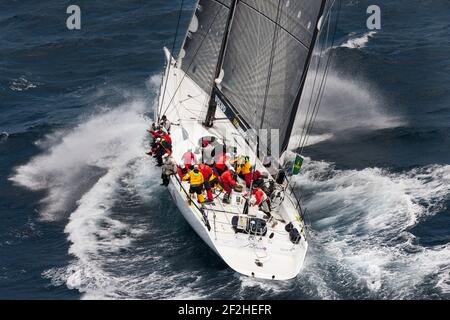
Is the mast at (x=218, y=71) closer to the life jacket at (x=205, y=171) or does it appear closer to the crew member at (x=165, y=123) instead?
the crew member at (x=165, y=123)

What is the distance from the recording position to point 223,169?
2452cm

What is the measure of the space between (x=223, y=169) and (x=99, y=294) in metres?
6.54

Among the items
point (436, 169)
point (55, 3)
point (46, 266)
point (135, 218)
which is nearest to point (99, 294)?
point (46, 266)

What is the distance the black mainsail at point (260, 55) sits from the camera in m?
22.8

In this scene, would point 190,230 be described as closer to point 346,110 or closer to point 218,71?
point 218,71

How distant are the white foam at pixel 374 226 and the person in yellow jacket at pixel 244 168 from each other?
2.61 m

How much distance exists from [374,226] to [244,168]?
502cm

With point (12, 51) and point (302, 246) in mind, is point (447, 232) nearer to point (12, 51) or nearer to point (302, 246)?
point (302, 246)

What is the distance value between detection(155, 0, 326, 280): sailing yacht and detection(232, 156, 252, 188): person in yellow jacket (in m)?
0.32

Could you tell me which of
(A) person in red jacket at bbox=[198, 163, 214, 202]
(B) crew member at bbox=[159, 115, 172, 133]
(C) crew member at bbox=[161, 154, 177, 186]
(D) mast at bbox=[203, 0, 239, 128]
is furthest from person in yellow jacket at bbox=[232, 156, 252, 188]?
(B) crew member at bbox=[159, 115, 172, 133]

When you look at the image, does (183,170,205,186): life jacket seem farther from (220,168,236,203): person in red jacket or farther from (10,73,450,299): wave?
(10,73,450,299): wave

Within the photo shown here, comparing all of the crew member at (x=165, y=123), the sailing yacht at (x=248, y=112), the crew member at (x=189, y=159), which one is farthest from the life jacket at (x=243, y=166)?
the crew member at (x=165, y=123)

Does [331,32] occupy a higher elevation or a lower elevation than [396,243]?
higher

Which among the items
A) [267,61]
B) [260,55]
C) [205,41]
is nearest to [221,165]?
[267,61]
